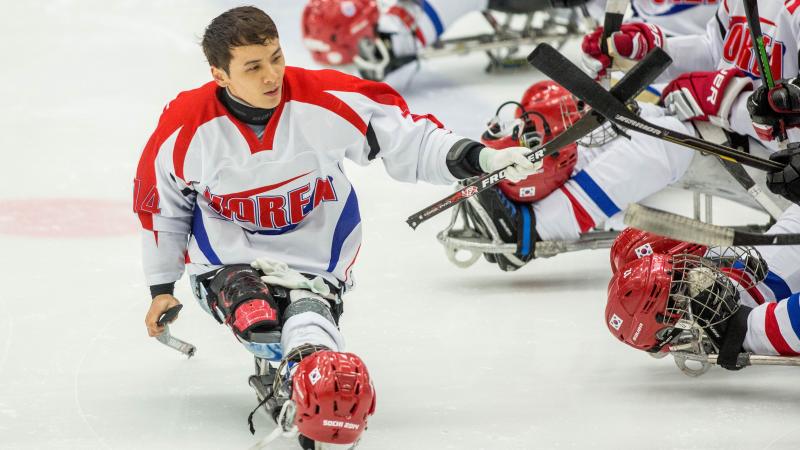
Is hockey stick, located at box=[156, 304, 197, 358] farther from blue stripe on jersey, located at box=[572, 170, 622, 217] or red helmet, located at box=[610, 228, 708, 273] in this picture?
blue stripe on jersey, located at box=[572, 170, 622, 217]

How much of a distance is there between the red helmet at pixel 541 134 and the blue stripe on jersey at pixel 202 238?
0.95 m

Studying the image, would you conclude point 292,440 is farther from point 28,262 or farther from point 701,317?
point 28,262

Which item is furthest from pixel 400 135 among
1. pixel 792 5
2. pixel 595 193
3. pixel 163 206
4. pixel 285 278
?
pixel 792 5

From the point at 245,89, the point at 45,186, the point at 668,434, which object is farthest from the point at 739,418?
the point at 45,186

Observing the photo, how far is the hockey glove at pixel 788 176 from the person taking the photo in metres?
2.62

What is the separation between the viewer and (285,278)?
103 inches

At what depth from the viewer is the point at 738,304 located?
2748 millimetres

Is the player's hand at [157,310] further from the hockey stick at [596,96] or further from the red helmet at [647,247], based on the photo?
the red helmet at [647,247]

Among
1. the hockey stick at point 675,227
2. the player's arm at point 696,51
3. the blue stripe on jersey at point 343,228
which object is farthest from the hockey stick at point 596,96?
the player's arm at point 696,51

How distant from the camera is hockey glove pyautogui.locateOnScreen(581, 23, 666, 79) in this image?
3.52 m

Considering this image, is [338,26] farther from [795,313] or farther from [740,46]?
[795,313]

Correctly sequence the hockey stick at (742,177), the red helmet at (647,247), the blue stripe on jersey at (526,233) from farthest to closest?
the blue stripe on jersey at (526,233) < the hockey stick at (742,177) < the red helmet at (647,247)

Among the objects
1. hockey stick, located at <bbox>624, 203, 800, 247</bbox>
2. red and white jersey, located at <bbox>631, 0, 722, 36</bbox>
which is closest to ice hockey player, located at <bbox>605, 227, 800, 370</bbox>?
hockey stick, located at <bbox>624, 203, 800, 247</bbox>

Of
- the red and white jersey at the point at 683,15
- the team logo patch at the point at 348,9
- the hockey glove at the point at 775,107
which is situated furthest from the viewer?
the team logo patch at the point at 348,9
